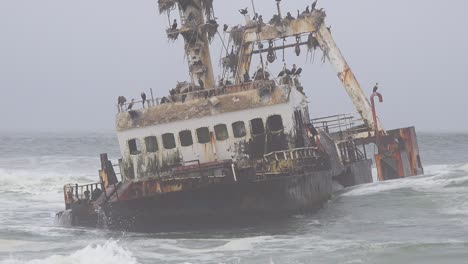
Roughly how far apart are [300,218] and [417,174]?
45.5ft

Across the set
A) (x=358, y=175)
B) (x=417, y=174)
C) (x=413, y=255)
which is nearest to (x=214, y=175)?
(x=413, y=255)

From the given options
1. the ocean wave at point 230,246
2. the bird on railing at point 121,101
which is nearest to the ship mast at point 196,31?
the bird on railing at point 121,101

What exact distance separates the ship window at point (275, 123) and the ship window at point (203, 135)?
68.3 inches

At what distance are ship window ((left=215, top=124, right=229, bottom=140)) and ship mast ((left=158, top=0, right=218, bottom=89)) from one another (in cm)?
313

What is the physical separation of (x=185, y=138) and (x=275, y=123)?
257 cm

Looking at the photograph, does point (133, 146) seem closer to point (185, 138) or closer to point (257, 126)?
point (185, 138)

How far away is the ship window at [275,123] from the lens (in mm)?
22922

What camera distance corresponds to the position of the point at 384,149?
3303 cm

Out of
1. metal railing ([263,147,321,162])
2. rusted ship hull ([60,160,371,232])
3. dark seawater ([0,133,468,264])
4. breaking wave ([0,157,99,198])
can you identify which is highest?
breaking wave ([0,157,99,198])

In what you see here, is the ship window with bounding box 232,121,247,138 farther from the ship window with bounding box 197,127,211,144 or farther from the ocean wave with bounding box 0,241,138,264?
the ocean wave with bounding box 0,241,138,264

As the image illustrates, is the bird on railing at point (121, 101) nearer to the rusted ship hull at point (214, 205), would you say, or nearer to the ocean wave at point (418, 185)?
the rusted ship hull at point (214, 205)

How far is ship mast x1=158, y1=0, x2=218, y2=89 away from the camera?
26078mm

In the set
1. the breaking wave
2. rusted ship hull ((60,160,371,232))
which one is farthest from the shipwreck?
the breaking wave

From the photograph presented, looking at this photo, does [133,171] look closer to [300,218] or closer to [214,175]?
[214,175]
